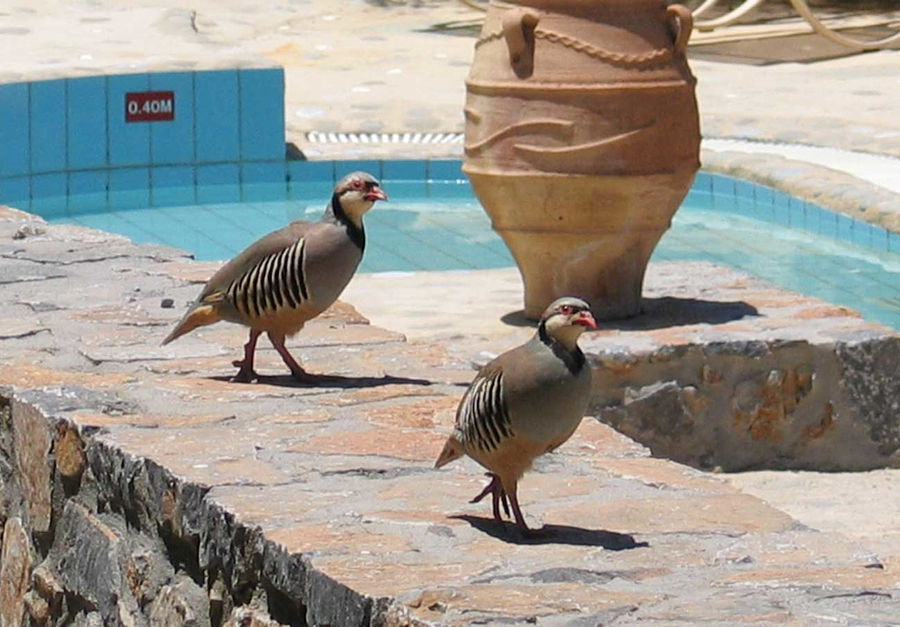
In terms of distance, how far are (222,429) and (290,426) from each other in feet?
0.43

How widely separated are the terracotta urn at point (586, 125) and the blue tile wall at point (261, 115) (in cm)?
515

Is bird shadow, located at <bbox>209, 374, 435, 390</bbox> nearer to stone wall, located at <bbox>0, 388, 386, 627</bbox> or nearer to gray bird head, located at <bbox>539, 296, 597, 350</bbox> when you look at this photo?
stone wall, located at <bbox>0, 388, 386, 627</bbox>

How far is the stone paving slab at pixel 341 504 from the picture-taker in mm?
3025

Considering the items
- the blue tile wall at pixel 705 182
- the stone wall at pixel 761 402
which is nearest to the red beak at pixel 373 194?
the stone wall at pixel 761 402

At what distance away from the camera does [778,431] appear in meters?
5.77

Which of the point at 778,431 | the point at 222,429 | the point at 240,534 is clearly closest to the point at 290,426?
the point at 222,429

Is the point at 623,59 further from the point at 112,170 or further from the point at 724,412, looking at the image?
the point at 112,170

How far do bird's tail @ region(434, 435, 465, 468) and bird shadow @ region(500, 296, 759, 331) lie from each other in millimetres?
2423

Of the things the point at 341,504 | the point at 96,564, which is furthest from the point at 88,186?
the point at 341,504

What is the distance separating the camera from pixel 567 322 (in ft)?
10.6

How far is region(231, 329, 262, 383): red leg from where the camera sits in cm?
437

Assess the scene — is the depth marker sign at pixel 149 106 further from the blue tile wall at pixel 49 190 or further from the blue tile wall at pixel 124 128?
the blue tile wall at pixel 49 190

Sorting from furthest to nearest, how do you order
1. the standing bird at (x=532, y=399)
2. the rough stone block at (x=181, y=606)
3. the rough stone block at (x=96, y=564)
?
the rough stone block at (x=96, y=564) < the rough stone block at (x=181, y=606) < the standing bird at (x=532, y=399)

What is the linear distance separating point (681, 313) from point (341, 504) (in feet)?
8.91
